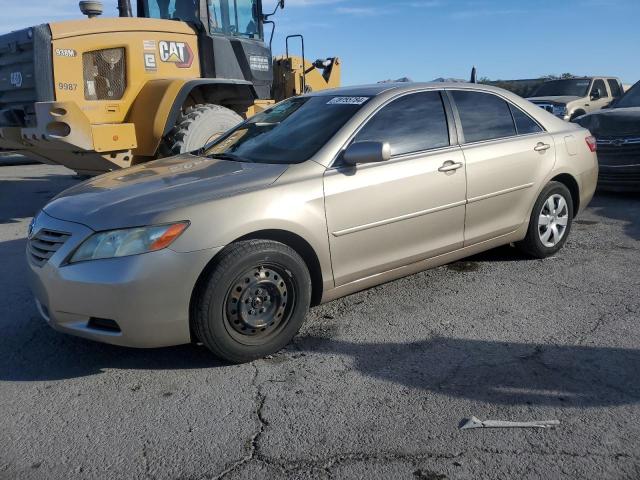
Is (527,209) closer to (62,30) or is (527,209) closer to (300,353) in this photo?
(300,353)

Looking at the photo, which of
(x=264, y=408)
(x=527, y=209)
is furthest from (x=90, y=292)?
(x=527, y=209)

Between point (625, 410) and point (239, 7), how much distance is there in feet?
24.7

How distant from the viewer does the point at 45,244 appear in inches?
137

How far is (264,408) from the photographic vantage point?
3.05m

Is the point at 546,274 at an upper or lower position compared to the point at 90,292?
lower

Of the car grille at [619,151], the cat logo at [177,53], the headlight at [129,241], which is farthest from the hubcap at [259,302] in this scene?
the car grille at [619,151]

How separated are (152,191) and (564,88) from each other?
1482cm

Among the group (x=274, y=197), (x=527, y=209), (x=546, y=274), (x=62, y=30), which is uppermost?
(x=62, y=30)

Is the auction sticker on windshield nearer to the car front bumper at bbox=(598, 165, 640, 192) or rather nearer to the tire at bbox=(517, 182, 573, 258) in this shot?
the tire at bbox=(517, 182, 573, 258)

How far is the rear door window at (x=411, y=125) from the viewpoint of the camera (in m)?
4.21

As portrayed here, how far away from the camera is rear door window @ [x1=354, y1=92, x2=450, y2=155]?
421 centimetres

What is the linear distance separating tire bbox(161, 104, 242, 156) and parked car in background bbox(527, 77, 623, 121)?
30.4 ft

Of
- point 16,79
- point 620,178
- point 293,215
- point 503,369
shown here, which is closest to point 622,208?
point 620,178

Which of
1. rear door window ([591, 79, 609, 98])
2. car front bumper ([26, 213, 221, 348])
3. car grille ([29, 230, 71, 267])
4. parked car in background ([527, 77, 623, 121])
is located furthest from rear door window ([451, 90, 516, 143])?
rear door window ([591, 79, 609, 98])
